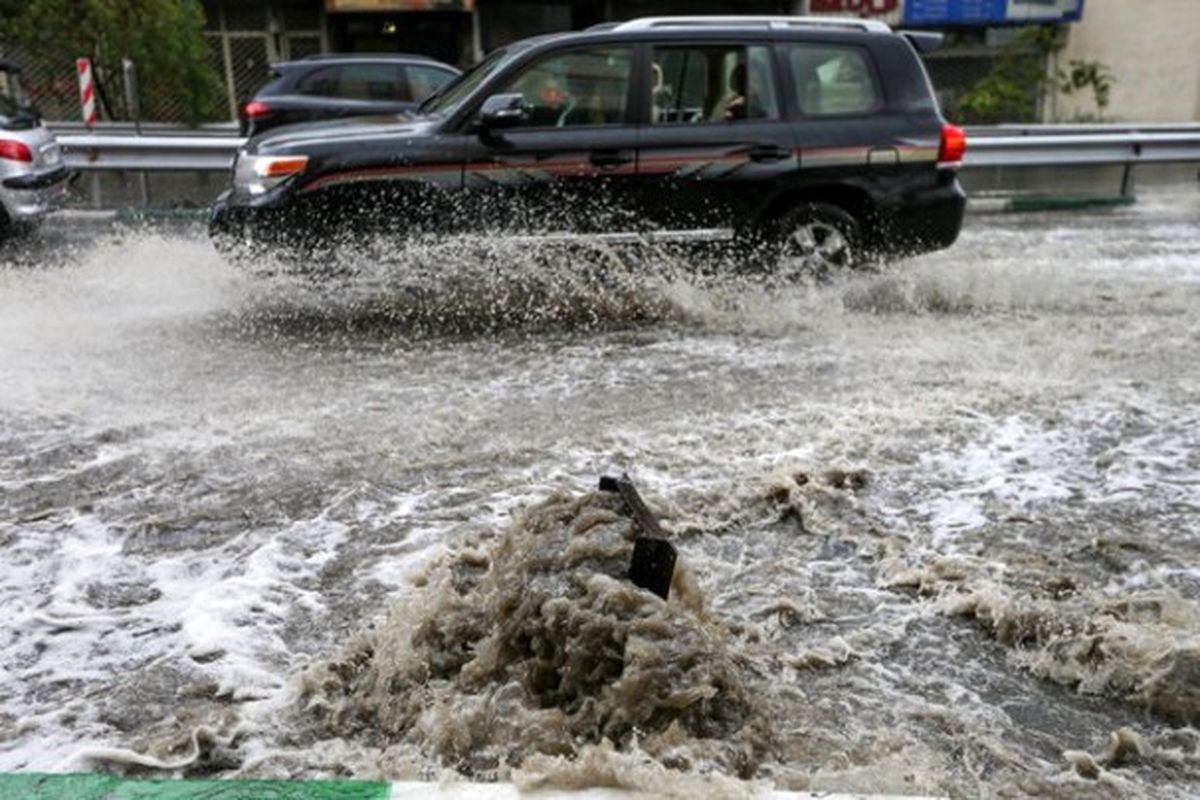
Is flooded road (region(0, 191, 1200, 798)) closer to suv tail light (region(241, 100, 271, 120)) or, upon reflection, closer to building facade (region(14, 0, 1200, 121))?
suv tail light (region(241, 100, 271, 120))

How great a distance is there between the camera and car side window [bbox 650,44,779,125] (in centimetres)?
732

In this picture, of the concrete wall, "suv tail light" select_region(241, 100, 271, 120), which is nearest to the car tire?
"suv tail light" select_region(241, 100, 271, 120)

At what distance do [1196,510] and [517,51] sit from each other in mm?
5052

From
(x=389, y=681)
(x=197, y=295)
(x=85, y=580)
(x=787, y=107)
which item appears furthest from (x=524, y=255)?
(x=389, y=681)

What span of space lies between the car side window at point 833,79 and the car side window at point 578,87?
4.04 ft

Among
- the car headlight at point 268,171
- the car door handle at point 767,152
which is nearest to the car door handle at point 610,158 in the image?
the car door handle at point 767,152

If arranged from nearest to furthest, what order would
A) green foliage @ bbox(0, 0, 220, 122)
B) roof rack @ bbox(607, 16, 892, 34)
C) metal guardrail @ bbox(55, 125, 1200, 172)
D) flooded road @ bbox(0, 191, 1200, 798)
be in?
flooded road @ bbox(0, 191, 1200, 798)
roof rack @ bbox(607, 16, 892, 34)
metal guardrail @ bbox(55, 125, 1200, 172)
green foliage @ bbox(0, 0, 220, 122)

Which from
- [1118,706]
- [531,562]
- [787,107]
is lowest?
[1118,706]

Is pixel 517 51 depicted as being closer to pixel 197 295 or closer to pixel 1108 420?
pixel 197 295

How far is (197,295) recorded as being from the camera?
7.96 metres

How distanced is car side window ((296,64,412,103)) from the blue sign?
12019 mm

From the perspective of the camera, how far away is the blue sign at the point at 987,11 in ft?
66.1

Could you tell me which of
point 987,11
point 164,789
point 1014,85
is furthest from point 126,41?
point 164,789

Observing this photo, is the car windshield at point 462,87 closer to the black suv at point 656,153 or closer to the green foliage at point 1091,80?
the black suv at point 656,153
